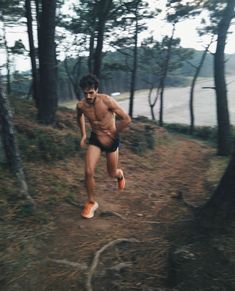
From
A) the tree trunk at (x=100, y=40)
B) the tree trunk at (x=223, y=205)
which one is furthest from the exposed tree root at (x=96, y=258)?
the tree trunk at (x=100, y=40)

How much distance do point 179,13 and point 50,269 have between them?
1034 inches

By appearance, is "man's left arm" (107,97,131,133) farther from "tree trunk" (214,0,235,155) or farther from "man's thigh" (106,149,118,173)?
"tree trunk" (214,0,235,155)

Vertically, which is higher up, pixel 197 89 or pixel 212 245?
pixel 212 245

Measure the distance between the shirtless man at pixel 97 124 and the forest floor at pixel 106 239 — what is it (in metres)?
0.58

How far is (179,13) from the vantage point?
2631 centimetres

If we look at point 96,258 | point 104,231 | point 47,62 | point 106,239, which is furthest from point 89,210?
point 47,62

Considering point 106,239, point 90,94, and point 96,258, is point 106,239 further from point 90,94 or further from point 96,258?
point 90,94

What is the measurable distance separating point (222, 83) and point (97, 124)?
26.7 feet

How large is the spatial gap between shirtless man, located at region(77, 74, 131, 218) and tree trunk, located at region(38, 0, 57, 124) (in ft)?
15.3

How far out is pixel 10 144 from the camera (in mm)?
4703

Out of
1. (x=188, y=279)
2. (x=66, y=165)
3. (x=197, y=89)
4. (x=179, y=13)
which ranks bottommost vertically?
(x=197, y=89)

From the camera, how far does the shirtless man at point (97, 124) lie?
15.4ft

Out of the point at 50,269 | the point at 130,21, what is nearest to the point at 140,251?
the point at 50,269

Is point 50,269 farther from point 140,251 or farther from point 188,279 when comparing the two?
point 188,279
